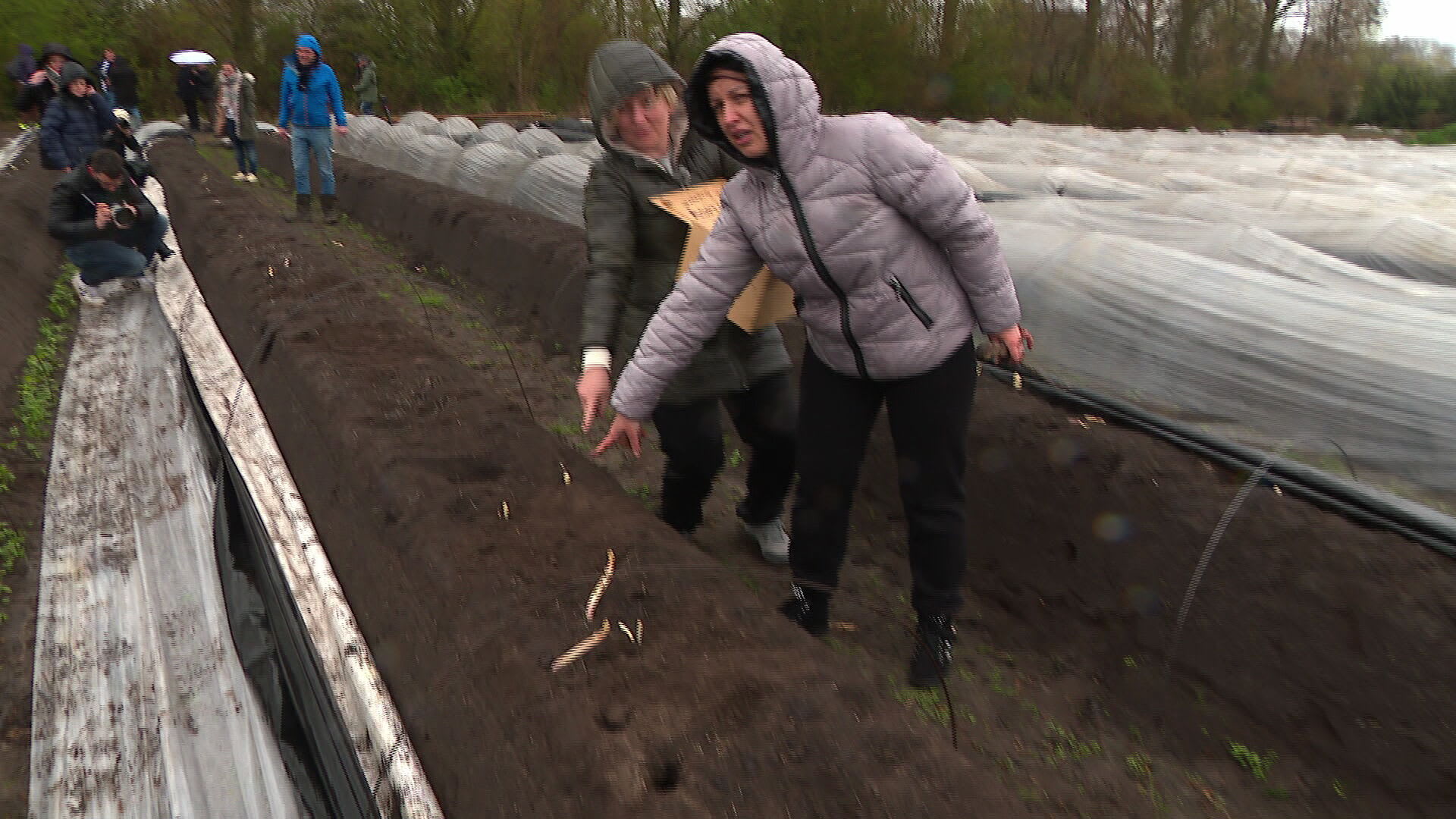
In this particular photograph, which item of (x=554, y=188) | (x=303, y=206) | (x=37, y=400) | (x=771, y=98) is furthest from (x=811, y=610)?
(x=303, y=206)

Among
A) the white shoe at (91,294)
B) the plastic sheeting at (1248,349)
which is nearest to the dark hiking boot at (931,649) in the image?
the plastic sheeting at (1248,349)

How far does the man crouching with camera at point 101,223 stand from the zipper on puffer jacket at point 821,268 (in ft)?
18.8

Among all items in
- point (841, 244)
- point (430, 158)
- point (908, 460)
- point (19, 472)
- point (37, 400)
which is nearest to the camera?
point (841, 244)

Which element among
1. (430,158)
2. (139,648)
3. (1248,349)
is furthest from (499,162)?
(1248,349)

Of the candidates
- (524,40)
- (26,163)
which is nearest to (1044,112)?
(524,40)

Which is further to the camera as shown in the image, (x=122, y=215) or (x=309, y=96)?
(x=309, y=96)

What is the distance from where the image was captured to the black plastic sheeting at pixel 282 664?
1.95 metres

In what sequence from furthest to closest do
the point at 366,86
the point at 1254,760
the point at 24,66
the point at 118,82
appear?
1. the point at 366,86
2. the point at 118,82
3. the point at 24,66
4. the point at 1254,760

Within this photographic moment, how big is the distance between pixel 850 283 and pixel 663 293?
726 millimetres

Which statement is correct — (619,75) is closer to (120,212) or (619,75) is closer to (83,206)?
(120,212)

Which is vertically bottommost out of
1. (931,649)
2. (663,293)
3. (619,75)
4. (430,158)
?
(931,649)

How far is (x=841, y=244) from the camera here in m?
1.84

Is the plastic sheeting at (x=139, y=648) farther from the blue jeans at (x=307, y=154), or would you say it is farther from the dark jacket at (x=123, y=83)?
the dark jacket at (x=123, y=83)

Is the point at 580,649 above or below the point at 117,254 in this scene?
below
